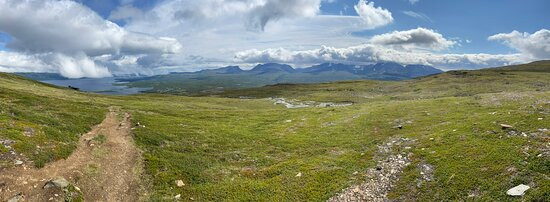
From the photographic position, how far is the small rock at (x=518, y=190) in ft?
56.9

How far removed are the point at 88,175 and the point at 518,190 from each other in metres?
28.9

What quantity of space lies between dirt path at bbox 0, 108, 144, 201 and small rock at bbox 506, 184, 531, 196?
77.7 feet

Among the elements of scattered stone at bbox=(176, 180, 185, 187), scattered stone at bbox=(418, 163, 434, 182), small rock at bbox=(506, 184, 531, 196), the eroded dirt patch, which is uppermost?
small rock at bbox=(506, 184, 531, 196)

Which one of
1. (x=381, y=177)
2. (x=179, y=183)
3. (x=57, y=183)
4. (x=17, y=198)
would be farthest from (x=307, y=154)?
(x=17, y=198)

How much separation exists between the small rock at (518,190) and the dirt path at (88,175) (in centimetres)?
2367

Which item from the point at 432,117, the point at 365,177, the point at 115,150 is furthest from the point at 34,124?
the point at 432,117

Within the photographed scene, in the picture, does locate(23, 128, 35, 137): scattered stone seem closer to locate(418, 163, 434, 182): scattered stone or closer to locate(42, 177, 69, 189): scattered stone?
locate(42, 177, 69, 189): scattered stone

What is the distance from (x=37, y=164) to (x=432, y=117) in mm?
47872

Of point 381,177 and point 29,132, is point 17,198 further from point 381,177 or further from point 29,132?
point 381,177

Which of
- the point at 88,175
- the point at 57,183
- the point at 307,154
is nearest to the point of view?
the point at 57,183

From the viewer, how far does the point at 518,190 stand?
17.6 metres

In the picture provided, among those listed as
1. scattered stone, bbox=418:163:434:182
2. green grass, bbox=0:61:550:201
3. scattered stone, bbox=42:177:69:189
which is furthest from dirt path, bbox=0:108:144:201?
scattered stone, bbox=418:163:434:182

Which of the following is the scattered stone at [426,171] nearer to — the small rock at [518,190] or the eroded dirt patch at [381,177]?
the eroded dirt patch at [381,177]

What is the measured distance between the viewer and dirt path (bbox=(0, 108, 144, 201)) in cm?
2111
